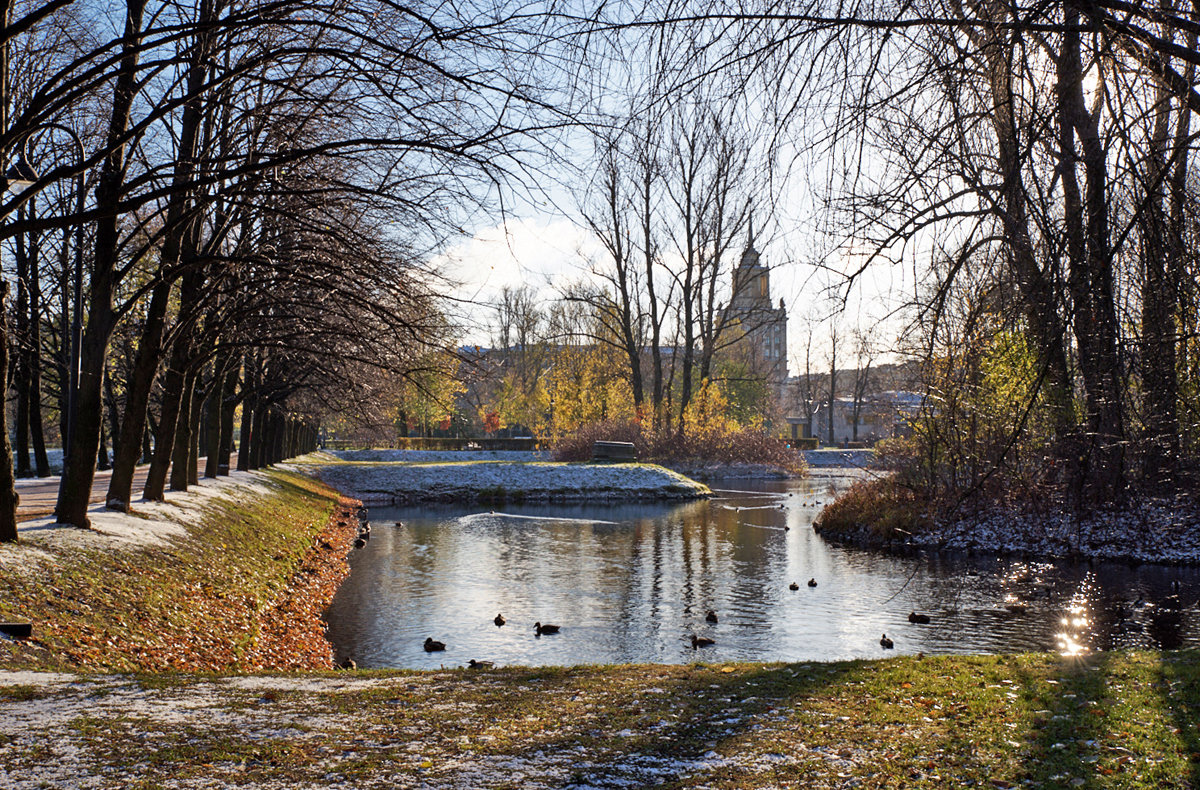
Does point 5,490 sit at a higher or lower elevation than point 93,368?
lower

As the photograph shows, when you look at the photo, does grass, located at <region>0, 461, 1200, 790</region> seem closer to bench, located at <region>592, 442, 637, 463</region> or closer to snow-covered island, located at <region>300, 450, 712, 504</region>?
snow-covered island, located at <region>300, 450, 712, 504</region>

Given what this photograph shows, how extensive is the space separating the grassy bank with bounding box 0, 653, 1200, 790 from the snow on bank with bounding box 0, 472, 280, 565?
423 cm

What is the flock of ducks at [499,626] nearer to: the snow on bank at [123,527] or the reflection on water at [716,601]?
→ the reflection on water at [716,601]

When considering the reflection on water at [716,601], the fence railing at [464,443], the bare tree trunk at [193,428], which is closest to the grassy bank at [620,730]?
the reflection on water at [716,601]

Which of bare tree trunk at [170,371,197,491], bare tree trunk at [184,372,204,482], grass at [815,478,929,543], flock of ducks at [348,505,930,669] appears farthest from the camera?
grass at [815,478,929,543]

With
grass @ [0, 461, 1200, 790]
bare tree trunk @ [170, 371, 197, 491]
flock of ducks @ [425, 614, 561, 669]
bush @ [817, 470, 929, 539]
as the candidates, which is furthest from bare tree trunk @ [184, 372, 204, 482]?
bush @ [817, 470, 929, 539]

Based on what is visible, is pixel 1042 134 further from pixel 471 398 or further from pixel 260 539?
pixel 471 398

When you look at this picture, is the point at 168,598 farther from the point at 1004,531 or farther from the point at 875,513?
the point at 875,513

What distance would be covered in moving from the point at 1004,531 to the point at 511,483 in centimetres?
1931

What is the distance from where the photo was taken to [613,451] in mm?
40344

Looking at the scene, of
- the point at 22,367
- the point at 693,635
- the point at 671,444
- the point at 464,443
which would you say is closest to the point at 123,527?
the point at 693,635

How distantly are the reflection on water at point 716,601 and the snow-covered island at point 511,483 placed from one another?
11.0 m

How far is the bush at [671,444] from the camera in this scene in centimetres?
4338

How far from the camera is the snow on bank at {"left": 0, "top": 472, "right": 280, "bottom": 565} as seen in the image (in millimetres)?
9836
